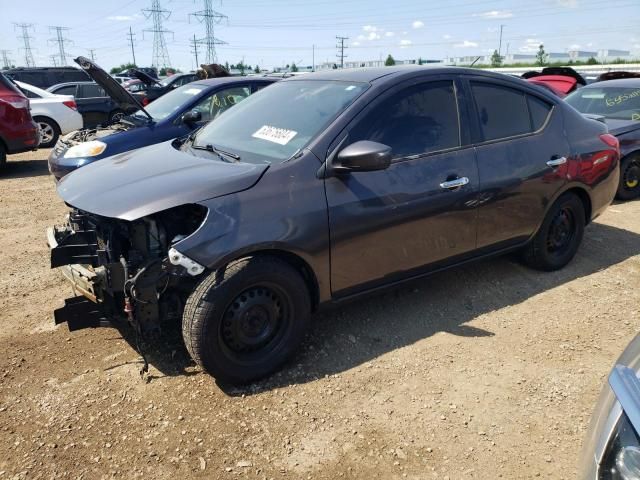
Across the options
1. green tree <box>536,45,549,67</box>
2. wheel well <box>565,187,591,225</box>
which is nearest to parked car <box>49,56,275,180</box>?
wheel well <box>565,187,591,225</box>

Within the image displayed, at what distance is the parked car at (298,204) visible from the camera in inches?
109

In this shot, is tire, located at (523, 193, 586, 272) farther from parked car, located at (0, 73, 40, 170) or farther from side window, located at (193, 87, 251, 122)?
parked car, located at (0, 73, 40, 170)

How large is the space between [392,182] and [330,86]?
864 millimetres

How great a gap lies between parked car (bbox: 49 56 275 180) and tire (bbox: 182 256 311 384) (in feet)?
12.9

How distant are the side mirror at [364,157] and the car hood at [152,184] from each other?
46 centimetres

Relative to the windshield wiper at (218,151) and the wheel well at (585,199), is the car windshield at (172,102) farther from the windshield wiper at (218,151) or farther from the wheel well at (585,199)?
the wheel well at (585,199)

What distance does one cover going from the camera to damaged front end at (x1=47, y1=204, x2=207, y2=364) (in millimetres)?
2764

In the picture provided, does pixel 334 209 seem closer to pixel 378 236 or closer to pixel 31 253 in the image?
pixel 378 236

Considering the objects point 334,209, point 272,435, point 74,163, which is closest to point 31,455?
point 272,435

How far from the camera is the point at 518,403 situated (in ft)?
9.32

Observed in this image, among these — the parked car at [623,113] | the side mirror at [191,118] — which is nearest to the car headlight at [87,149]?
the side mirror at [191,118]

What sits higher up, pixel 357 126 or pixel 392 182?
pixel 357 126

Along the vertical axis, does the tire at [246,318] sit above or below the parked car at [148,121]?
below

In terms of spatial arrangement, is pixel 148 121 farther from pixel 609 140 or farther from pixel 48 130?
pixel 48 130
